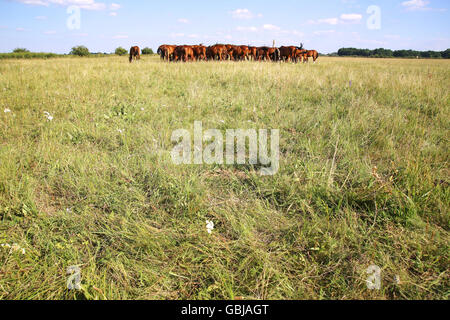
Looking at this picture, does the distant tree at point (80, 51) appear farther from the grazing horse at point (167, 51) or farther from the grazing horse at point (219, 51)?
the grazing horse at point (219, 51)

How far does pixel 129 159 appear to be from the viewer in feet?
8.86

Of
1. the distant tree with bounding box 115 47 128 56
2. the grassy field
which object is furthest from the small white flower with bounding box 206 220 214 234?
the distant tree with bounding box 115 47 128 56

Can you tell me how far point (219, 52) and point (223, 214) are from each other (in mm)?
21568

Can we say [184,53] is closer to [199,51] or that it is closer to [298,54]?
[199,51]

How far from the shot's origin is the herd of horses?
19.4 meters

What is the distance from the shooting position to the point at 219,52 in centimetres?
2091

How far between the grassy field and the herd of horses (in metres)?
17.6

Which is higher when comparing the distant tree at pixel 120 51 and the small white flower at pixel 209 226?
the distant tree at pixel 120 51

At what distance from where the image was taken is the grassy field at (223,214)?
143 cm

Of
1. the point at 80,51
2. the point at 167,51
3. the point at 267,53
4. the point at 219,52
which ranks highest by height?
the point at 80,51

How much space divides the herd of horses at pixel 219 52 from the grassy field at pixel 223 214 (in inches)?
694

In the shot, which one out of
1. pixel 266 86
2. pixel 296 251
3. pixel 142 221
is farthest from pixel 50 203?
pixel 266 86

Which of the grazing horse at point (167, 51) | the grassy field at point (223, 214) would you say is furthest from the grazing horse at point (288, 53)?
the grassy field at point (223, 214)

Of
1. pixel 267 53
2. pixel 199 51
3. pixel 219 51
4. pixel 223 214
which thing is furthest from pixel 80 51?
pixel 223 214
